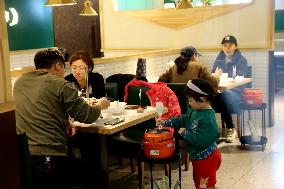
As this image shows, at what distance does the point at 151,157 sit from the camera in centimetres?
342

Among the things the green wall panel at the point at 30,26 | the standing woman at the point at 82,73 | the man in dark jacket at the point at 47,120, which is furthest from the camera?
the green wall panel at the point at 30,26

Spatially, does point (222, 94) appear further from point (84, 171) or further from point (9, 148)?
point (9, 148)

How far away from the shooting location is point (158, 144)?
336 cm

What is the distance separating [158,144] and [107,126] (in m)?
0.41

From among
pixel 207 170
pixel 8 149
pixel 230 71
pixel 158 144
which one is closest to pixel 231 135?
pixel 230 71

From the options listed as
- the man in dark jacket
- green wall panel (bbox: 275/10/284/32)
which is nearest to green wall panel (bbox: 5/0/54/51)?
the man in dark jacket

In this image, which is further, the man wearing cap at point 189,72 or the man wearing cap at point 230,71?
the man wearing cap at point 230,71

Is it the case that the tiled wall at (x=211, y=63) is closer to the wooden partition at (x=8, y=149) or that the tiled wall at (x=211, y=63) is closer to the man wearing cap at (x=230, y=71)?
the man wearing cap at (x=230, y=71)

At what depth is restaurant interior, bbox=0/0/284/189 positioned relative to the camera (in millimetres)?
4711

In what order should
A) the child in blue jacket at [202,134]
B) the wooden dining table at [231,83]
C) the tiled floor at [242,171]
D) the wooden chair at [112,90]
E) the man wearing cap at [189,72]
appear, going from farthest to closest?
1. the wooden dining table at [231,83]
2. the man wearing cap at [189,72]
3. the wooden chair at [112,90]
4. the tiled floor at [242,171]
5. the child in blue jacket at [202,134]

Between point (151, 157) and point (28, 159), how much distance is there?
38.7 inches

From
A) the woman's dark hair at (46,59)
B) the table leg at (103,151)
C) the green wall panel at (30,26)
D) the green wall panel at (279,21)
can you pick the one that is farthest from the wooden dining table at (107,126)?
the green wall panel at (279,21)

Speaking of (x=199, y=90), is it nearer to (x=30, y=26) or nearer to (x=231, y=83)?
(x=231, y=83)

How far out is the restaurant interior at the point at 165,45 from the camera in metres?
4.71
